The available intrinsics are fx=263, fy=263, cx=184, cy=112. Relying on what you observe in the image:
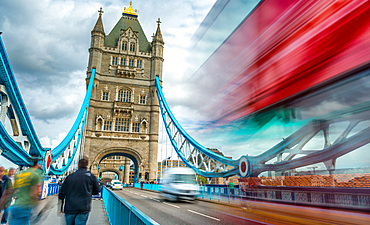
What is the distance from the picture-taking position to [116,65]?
3706 centimetres

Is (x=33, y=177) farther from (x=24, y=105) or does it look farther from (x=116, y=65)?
(x=116, y=65)

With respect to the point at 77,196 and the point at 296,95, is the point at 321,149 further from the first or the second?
the point at 77,196

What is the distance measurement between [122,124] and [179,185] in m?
23.4

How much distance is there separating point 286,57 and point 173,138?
3435cm

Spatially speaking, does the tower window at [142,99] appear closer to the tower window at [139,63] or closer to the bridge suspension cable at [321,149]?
the tower window at [139,63]

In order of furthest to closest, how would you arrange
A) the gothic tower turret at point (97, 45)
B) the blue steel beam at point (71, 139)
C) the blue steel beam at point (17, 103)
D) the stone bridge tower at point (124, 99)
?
1. the gothic tower turret at point (97, 45)
2. the stone bridge tower at point (124, 99)
3. the blue steel beam at point (71, 139)
4. the blue steel beam at point (17, 103)

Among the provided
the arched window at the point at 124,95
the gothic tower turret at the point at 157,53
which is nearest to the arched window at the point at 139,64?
the gothic tower turret at the point at 157,53

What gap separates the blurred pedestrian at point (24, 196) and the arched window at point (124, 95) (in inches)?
1302

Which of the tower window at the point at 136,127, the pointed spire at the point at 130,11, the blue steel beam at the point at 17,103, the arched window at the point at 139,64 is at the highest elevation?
the pointed spire at the point at 130,11

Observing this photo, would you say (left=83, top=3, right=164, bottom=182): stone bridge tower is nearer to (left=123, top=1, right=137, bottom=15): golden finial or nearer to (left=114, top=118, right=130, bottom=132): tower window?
(left=114, top=118, right=130, bottom=132): tower window

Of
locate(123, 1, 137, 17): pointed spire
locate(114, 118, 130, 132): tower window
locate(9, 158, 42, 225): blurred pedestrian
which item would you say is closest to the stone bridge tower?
locate(114, 118, 130, 132): tower window

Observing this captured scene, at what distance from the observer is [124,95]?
3638cm

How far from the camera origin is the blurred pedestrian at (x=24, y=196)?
352cm

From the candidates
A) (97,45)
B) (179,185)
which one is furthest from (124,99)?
(179,185)
